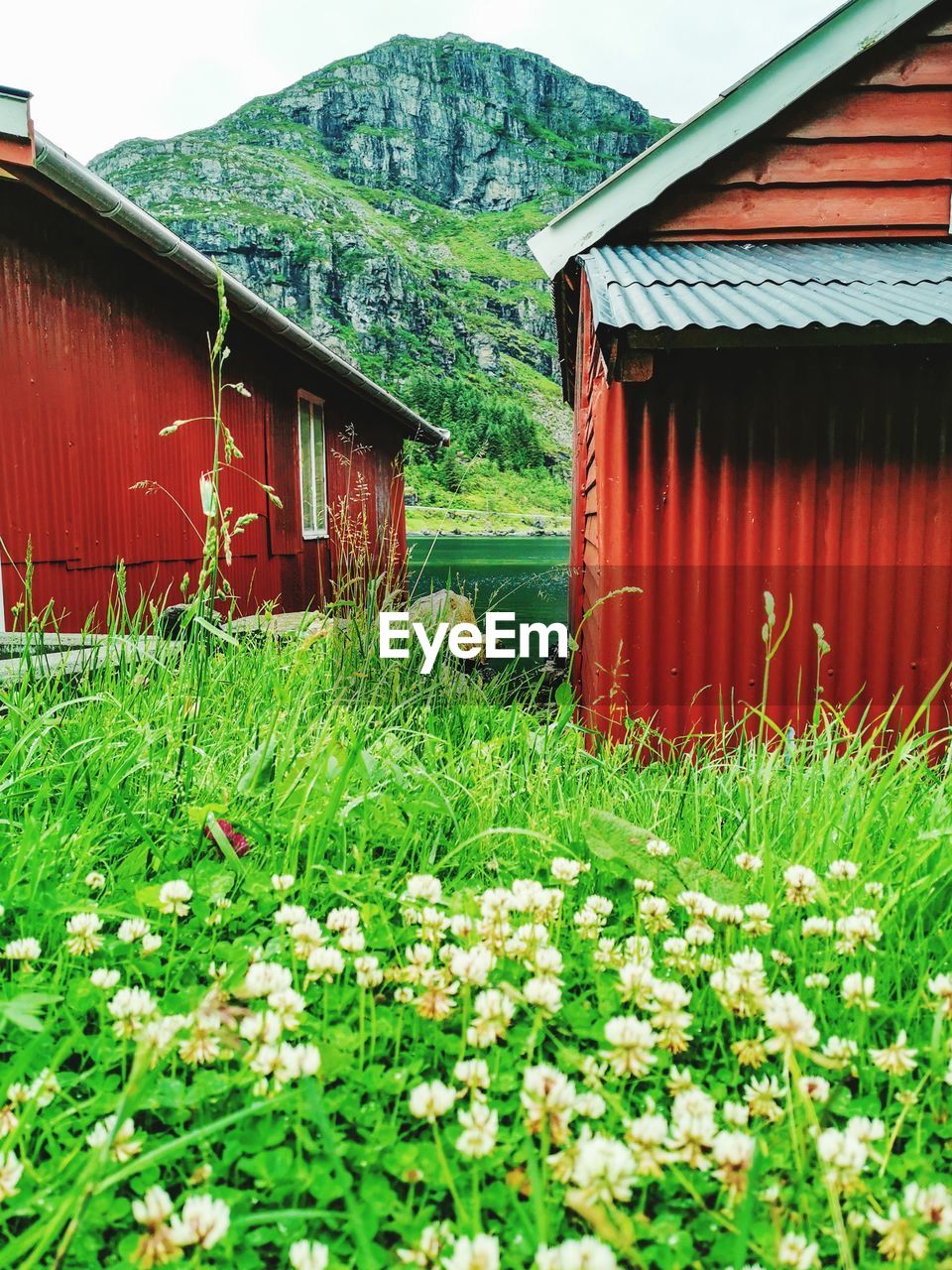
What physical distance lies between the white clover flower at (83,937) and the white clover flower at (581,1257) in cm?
107

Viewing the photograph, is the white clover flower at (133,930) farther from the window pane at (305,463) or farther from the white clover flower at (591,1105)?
the window pane at (305,463)

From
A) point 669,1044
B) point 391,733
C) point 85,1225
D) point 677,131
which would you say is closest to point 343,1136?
point 85,1225

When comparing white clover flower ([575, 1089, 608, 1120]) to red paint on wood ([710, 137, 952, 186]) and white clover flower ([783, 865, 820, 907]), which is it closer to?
white clover flower ([783, 865, 820, 907])

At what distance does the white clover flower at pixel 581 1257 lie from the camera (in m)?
0.79

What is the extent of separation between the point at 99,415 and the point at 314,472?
17.3 feet

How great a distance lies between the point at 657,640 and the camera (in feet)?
16.0

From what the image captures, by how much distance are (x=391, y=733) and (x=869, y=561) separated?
314cm

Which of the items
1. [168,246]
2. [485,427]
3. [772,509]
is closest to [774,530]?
[772,509]

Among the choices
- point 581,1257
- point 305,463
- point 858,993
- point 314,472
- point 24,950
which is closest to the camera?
point 581,1257

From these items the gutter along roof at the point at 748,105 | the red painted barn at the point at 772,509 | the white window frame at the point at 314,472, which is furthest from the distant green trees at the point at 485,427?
the red painted barn at the point at 772,509

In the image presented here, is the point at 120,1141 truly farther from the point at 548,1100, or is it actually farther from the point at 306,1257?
the point at 548,1100

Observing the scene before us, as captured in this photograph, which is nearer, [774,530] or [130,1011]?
[130,1011]

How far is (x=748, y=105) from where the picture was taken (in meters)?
5.90

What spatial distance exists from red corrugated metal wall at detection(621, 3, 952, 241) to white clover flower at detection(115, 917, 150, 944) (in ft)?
20.3
